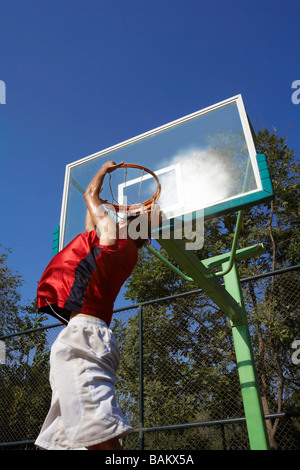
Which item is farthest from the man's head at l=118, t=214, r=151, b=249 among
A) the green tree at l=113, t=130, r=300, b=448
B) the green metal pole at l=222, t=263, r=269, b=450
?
the green tree at l=113, t=130, r=300, b=448

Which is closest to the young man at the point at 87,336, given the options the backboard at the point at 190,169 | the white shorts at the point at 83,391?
the white shorts at the point at 83,391

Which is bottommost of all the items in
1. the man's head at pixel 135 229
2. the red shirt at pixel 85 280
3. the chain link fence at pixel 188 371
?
the red shirt at pixel 85 280

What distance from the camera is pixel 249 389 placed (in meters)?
3.50

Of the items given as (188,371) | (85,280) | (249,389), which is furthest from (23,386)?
(85,280)

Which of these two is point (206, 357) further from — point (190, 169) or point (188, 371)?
point (190, 169)

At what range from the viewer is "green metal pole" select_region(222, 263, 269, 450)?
3.35m

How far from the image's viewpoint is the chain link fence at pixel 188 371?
6094mm

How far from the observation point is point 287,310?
22.5ft

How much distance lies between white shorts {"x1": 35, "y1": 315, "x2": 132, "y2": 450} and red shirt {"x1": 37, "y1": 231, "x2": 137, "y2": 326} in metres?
0.09

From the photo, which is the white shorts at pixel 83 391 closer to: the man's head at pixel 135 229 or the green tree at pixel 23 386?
the man's head at pixel 135 229

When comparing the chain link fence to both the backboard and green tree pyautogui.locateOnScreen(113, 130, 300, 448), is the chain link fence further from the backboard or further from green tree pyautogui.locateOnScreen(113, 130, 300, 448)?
the backboard

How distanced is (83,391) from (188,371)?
5.41 m
